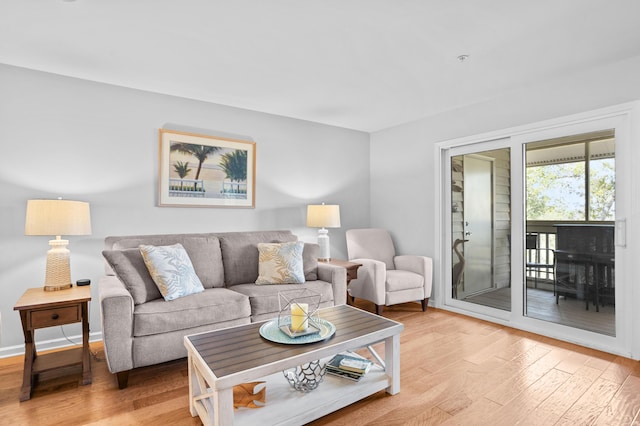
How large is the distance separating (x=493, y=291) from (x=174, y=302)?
3157 millimetres

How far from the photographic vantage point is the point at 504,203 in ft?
11.7

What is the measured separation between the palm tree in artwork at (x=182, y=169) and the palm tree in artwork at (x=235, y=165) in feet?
1.17

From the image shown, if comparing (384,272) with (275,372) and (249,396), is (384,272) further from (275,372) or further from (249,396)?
(275,372)

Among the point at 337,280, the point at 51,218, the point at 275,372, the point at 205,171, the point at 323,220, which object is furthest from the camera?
the point at 323,220

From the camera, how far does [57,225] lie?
7.98ft

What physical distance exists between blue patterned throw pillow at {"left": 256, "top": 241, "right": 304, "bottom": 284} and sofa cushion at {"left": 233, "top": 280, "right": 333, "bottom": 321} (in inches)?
3.0

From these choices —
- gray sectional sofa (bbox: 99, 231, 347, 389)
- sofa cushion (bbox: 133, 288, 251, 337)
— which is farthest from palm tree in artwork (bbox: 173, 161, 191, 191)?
sofa cushion (bbox: 133, 288, 251, 337)

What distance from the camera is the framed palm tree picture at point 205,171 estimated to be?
341 centimetres

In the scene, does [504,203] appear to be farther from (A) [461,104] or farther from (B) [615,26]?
(B) [615,26]

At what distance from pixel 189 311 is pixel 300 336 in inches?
38.1

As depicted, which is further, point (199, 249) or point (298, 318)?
point (199, 249)

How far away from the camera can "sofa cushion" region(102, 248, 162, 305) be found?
2.51m

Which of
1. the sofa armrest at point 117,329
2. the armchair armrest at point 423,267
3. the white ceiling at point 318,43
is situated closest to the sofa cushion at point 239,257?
the sofa armrest at point 117,329

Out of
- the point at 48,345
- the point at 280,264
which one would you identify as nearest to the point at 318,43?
the point at 280,264
